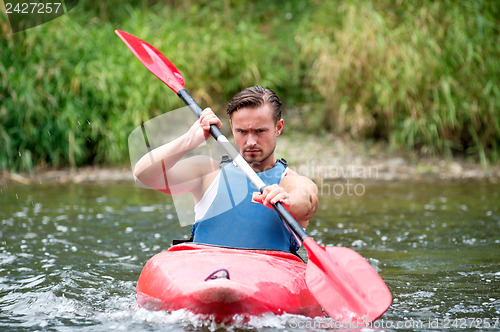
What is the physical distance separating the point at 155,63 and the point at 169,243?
151cm

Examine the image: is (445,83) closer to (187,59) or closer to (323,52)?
(323,52)

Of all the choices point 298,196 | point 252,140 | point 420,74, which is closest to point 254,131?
point 252,140

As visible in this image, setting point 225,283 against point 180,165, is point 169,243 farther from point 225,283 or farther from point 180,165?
point 225,283

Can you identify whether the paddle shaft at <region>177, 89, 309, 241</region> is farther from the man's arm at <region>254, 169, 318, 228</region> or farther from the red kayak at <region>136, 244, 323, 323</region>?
the red kayak at <region>136, 244, 323, 323</region>

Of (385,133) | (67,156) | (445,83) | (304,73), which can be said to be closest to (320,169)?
(385,133)

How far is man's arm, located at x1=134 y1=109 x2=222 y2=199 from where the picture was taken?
3.02 metres

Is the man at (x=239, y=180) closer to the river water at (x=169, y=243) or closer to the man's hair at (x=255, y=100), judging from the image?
the man's hair at (x=255, y=100)

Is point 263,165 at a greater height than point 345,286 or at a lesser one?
greater

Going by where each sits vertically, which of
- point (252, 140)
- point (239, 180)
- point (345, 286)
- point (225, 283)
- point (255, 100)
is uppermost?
point (255, 100)

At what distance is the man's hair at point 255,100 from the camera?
300 cm

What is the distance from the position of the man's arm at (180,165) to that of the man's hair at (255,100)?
0.51 ft

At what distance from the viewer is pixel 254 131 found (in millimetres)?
3000

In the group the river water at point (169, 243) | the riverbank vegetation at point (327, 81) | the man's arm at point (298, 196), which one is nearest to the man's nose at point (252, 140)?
the man's arm at point (298, 196)

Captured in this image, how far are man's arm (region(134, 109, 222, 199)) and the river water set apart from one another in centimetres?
60
